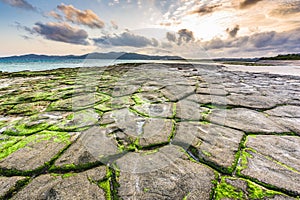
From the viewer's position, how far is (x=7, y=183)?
4.33 ft

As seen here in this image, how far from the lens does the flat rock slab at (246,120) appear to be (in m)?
2.11

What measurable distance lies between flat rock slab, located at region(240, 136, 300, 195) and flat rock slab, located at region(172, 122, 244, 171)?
130 mm

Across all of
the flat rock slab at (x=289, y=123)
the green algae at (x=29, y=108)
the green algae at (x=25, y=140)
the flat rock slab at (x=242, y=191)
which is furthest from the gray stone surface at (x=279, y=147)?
the green algae at (x=29, y=108)

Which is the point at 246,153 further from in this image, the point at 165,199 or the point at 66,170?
the point at 66,170

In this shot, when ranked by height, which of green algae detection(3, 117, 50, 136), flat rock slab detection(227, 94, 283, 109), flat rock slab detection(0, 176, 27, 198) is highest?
flat rock slab detection(0, 176, 27, 198)

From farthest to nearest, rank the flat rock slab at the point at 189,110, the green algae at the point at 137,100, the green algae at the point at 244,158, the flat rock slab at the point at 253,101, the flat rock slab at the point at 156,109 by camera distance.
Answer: the green algae at the point at 137,100, the flat rock slab at the point at 253,101, the flat rock slab at the point at 156,109, the flat rock slab at the point at 189,110, the green algae at the point at 244,158

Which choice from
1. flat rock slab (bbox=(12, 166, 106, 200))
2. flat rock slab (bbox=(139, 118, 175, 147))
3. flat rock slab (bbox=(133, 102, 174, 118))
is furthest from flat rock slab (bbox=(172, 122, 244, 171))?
flat rock slab (bbox=(12, 166, 106, 200))

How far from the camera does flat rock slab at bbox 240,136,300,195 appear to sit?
128 centimetres

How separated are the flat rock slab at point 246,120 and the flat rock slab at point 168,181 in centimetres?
108

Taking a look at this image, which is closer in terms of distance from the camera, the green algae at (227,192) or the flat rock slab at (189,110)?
the green algae at (227,192)

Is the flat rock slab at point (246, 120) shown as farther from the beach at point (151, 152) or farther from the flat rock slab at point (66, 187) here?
the flat rock slab at point (66, 187)

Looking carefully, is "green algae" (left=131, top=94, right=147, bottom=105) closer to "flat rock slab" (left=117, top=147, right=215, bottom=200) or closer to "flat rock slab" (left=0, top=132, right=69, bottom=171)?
"flat rock slab" (left=0, top=132, right=69, bottom=171)

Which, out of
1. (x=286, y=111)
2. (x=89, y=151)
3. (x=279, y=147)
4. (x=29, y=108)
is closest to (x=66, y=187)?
(x=89, y=151)

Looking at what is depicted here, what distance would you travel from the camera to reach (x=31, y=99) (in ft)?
12.2
